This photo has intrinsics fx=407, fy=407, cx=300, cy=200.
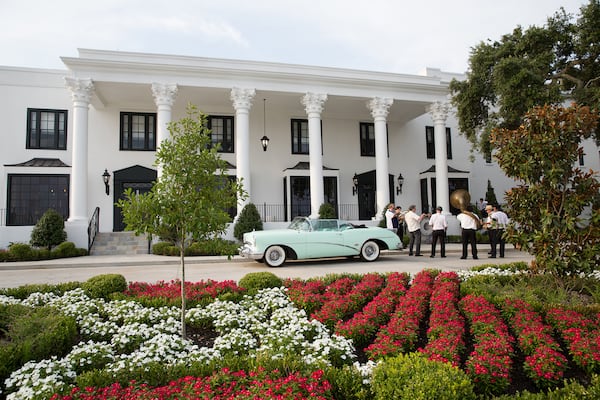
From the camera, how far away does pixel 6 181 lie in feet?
66.0

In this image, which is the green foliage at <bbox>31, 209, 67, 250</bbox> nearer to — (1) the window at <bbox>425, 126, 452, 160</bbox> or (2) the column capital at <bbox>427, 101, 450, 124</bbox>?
(2) the column capital at <bbox>427, 101, 450, 124</bbox>

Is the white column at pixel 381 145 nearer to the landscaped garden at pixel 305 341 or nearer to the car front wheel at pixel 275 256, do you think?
the car front wheel at pixel 275 256

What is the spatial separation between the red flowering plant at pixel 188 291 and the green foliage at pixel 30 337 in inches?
65.4

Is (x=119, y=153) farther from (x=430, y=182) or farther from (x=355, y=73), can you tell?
(x=430, y=182)

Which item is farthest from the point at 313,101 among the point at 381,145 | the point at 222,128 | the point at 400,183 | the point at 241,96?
the point at 400,183

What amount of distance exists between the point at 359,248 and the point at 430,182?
542 inches

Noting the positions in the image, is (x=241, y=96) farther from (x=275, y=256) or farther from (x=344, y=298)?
(x=344, y=298)

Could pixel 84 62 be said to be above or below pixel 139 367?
above

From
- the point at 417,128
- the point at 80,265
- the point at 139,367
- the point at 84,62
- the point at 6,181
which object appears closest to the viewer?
the point at 139,367

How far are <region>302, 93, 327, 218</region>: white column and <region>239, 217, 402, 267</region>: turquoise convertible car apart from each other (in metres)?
7.31

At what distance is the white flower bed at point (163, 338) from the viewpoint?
395 cm

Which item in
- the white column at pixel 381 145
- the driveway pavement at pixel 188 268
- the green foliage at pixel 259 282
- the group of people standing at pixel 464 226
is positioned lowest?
the driveway pavement at pixel 188 268

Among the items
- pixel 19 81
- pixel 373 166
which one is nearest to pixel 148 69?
pixel 19 81

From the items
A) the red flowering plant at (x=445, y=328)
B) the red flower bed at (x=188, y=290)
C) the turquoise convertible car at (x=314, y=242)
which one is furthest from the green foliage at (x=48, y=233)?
the red flowering plant at (x=445, y=328)
